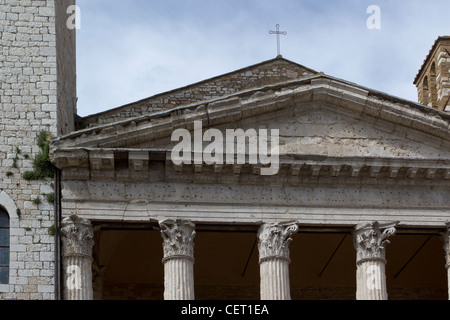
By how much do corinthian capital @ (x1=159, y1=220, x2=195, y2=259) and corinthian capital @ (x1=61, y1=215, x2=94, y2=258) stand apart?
1287 millimetres

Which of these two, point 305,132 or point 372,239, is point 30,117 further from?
point 372,239

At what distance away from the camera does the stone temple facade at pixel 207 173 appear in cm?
2262

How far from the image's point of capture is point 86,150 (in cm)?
2277

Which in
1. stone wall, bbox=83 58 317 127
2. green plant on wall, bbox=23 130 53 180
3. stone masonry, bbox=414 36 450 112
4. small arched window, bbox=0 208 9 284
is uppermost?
stone masonry, bbox=414 36 450 112

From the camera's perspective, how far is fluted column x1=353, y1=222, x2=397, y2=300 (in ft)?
75.5

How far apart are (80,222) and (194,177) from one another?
2173 mm

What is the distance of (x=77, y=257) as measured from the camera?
22359mm

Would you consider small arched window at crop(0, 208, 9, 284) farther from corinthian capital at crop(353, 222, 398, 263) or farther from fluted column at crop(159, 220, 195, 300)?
corinthian capital at crop(353, 222, 398, 263)

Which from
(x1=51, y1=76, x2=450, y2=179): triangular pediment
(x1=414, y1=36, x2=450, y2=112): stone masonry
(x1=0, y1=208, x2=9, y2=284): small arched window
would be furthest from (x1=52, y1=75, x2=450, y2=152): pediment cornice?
(x1=414, y1=36, x2=450, y2=112): stone masonry

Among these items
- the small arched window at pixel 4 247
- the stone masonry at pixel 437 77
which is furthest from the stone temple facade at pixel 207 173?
the stone masonry at pixel 437 77

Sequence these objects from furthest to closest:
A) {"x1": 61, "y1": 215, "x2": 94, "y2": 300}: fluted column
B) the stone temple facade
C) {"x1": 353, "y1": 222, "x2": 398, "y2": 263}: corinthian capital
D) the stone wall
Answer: the stone wall → {"x1": 353, "y1": 222, "x2": 398, "y2": 263}: corinthian capital → the stone temple facade → {"x1": 61, "y1": 215, "x2": 94, "y2": 300}: fluted column
